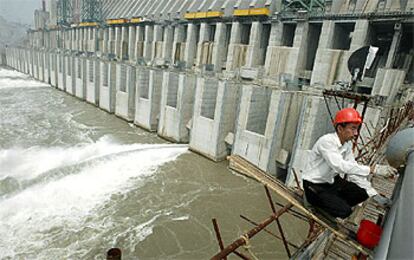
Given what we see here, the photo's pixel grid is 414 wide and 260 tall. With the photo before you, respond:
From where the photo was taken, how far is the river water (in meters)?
9.09

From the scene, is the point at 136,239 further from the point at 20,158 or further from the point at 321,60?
the point at 321,60

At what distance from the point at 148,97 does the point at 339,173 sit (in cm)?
1973

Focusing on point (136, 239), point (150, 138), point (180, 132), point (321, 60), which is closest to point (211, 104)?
point (180, 132)

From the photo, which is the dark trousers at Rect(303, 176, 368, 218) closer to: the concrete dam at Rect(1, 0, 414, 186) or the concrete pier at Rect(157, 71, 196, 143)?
the concrete dam at Rect(1, 0, 414, 186)

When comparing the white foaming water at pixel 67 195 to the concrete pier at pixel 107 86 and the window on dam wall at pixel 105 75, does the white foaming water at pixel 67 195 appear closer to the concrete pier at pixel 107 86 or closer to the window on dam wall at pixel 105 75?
the concrete pier at pixel 107 86

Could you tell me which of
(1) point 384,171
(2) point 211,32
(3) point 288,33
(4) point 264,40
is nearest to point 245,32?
(4) point 264,40

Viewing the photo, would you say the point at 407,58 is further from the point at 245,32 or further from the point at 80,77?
the point at 80,77

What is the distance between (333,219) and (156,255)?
22.5 feet

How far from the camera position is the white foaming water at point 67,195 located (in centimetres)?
922

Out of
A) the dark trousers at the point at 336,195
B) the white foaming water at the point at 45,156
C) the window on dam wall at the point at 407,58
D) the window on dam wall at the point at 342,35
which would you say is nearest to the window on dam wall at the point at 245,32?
the window on dam wall at the point at 342,35

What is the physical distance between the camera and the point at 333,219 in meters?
3.76

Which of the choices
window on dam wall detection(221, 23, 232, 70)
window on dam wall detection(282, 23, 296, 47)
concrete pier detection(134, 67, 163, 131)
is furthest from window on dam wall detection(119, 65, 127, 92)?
window on dam wall detection(282, 23, 296, 47)

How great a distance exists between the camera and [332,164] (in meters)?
3.55

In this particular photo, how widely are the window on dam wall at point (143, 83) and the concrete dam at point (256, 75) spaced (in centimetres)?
9
